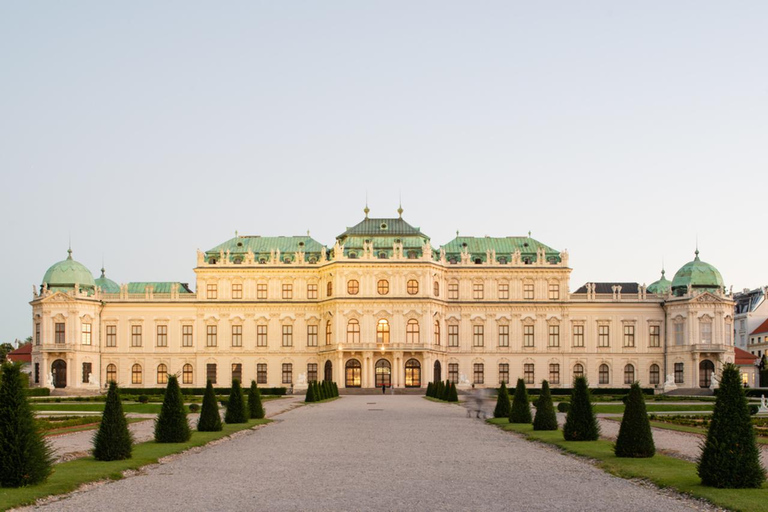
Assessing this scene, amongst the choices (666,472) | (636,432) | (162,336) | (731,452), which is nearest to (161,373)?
(162,336)

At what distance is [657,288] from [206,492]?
8789 cm

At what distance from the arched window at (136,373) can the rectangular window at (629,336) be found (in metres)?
44.9

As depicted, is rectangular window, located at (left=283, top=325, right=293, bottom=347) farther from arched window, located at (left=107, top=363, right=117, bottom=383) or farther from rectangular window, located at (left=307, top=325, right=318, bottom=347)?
arched window, located at (left=107, top=363, right=117, bottom=383)

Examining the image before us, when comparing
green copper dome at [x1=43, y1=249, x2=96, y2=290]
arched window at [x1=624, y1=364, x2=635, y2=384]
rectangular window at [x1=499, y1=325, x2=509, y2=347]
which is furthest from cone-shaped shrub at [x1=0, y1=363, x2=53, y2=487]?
arched window at [x1=624, y1=364, x2=635, y2=384]

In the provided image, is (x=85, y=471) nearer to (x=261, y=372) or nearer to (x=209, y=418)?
(x=209, y=418)

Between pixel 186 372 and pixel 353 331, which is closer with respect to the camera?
pixel 353 331

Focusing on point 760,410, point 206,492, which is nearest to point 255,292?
point 760,410

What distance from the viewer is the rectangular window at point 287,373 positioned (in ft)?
308

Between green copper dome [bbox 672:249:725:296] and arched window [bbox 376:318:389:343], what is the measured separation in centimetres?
2702

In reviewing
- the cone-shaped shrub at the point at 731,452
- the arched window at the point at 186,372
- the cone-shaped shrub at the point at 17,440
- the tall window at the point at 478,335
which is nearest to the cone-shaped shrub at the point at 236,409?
the cone-shaped shrub at the point at 17,440

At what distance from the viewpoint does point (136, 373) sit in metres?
93.6

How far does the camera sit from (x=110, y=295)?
311ft

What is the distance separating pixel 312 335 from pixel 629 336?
96.6ft

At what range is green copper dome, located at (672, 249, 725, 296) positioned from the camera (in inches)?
3652
